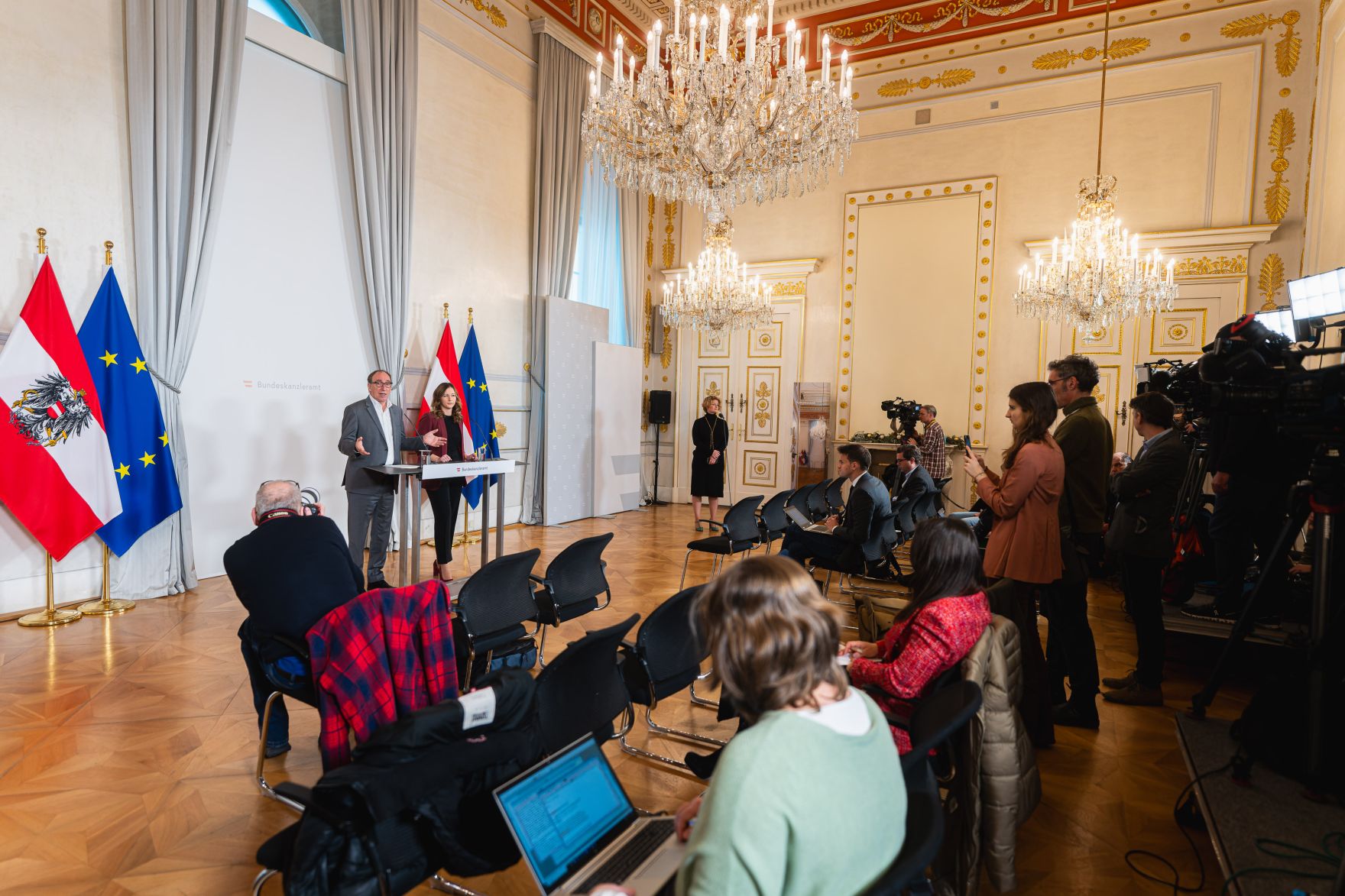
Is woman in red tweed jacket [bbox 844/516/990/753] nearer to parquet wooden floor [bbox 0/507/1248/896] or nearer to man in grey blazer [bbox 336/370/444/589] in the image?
parquet wooden floor [bbox 0/507/1248/896]

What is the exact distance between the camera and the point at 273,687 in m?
2.79

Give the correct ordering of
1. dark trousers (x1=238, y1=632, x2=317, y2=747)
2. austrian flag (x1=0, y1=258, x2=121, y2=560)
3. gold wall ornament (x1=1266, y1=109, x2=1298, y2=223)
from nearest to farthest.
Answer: dark trousers (x1=238, y1=632, x2=317, y2=747), austrian flag (x1=0, y1=258, x2=121, y2=560), gold wall ornament (x1=1266, y1=109, x2=1298, y2=223)

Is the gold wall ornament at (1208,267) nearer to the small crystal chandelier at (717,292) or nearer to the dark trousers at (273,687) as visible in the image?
the small crystal chandelier at (717,292)

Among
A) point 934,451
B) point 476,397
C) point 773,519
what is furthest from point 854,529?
point 476,397

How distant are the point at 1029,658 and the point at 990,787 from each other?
0.90m

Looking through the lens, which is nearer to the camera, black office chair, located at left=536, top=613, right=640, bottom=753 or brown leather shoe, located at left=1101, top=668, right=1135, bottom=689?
black office chair, located at left=536, top=613, right=640, bottom=753

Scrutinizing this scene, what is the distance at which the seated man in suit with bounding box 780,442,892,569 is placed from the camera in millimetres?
4691

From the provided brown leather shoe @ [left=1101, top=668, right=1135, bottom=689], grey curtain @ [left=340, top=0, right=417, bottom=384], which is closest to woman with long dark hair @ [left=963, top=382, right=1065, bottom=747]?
brown leather shoe @ [left=1101, top=668, right=1135, bottom=689]

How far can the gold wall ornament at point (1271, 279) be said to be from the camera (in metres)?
7.42

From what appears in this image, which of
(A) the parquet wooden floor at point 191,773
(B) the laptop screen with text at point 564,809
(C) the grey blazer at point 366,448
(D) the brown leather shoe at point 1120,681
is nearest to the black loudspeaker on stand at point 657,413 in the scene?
(C) the grey blazer at point 366,448

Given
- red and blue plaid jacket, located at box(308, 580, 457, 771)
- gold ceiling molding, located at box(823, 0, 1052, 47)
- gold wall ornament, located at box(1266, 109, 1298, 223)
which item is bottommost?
red and blue plaid jacket, located at box(308, 580, 457, 771)

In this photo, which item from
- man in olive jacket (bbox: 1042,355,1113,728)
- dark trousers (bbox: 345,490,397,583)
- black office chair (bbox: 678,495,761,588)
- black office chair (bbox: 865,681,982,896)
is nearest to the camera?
black office chair (bbox: 865,681,982,896)

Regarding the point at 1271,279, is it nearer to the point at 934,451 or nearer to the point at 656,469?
the point at 934,451

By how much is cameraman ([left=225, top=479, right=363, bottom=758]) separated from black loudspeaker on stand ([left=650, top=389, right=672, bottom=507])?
25.7ft
